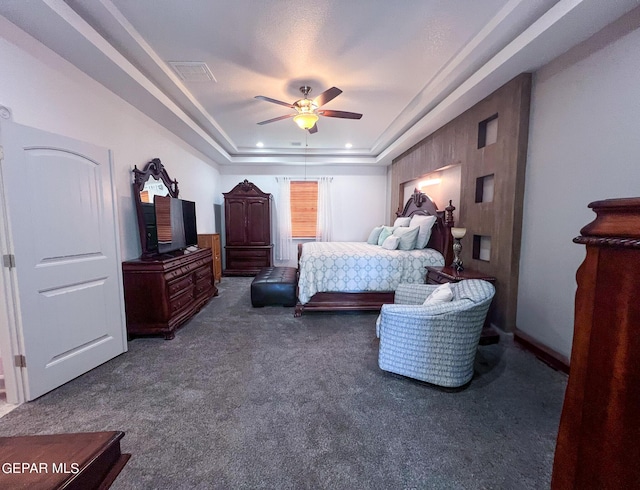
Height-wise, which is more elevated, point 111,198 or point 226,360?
point 111,198

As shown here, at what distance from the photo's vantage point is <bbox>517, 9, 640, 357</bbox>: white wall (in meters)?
1.80

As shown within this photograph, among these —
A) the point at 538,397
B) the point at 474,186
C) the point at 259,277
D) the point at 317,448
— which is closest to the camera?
the point at 317,448

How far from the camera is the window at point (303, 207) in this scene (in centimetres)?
654

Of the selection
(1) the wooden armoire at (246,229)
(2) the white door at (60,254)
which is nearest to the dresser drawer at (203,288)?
(2) the white door at (60,254)

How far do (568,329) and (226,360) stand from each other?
9.47ft

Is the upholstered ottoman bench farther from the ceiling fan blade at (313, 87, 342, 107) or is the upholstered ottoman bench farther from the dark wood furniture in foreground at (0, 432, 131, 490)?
the dark wood furniture in foreground at (0, 432, 131, 490)

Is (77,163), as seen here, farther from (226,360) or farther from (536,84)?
(536,84)

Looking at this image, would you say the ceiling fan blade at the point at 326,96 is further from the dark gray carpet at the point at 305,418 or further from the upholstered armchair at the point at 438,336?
the dark gray carpet at the point at 305,418

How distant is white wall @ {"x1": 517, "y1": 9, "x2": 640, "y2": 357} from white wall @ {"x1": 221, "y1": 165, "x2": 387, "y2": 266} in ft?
13.7

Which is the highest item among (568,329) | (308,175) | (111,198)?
(308,175)

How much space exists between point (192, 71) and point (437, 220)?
3.55 meters

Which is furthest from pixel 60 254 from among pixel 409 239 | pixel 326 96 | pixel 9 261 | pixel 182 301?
pixel 409 239

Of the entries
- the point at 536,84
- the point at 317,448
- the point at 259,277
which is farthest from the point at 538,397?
the point at 259,277

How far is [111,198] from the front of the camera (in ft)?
8.13
